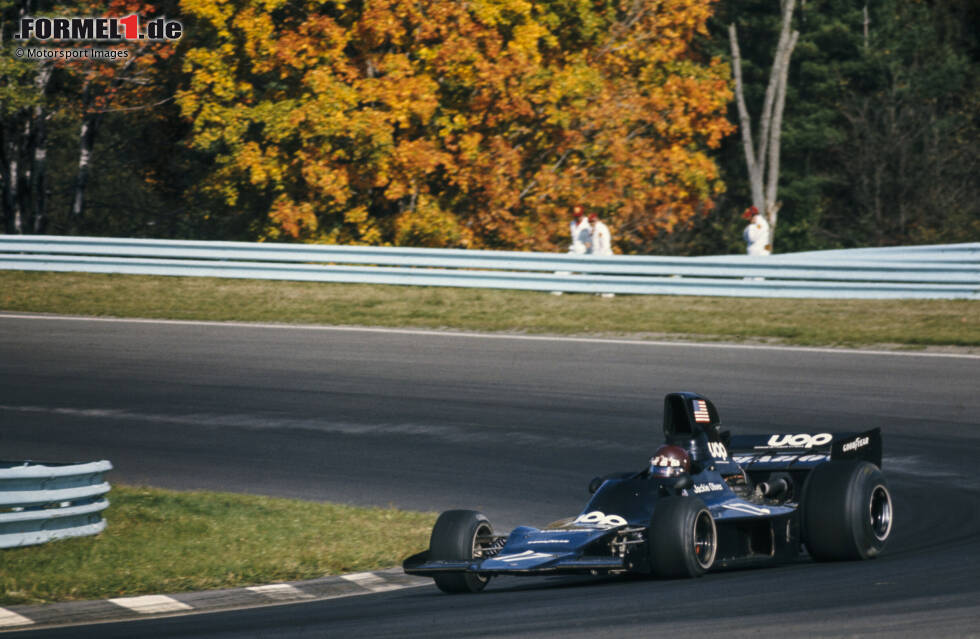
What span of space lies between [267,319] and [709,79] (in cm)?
1358

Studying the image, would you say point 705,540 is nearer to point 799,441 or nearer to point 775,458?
point 775,458

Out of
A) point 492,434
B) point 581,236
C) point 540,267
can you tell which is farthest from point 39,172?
point 492,434

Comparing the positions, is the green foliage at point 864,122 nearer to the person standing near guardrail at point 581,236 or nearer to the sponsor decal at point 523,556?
the person standing near guardrail at point 581,236

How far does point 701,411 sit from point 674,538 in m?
1.38

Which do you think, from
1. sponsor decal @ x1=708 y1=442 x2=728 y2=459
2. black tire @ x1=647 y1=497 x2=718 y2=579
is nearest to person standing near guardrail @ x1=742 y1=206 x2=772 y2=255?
sponsor decal @ x1=708 y1=442 x2=728 y2=459

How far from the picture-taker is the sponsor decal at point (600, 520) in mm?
8008

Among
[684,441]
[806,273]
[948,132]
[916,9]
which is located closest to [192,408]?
[684,441]

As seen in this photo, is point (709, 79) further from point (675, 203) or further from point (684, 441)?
point (684, 441)

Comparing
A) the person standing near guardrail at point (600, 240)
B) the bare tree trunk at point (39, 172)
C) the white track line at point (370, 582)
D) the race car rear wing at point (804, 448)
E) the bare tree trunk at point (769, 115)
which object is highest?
the bare tree trunk at point (769, 115)

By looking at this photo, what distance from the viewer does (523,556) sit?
25.2 ft

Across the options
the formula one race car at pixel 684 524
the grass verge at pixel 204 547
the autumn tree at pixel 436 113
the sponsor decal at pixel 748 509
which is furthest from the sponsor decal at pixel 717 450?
the autumn tree at pixel 436 113

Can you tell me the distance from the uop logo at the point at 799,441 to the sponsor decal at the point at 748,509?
138cm

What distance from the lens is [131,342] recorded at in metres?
18.8

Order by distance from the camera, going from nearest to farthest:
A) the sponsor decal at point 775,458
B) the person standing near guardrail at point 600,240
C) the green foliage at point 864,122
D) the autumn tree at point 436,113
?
the sponsor decal at point 775,458 → the person standing near guardrail at point 600,240 → the autumn tree at point 436,113 → the green foliage at point 864,122
